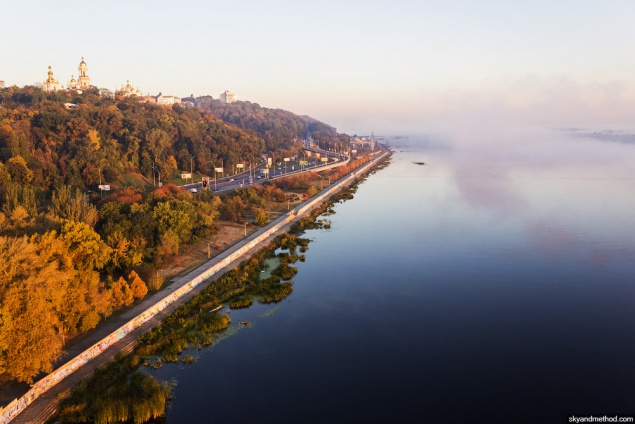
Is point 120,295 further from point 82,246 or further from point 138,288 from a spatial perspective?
point 82,246

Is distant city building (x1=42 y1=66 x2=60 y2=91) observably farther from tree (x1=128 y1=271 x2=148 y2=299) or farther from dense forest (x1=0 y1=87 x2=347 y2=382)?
tree (x1=128 y1=271 x2=148 y2=299)

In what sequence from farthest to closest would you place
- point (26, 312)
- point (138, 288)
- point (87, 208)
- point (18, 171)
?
point (18, 171) → point (87, 208) → point (138, 288) → point (26, 312)

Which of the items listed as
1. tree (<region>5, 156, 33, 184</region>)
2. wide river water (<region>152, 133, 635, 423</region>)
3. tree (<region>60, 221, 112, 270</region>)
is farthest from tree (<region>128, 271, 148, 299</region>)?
tree (<region>5, 156, 33, 184</region>)

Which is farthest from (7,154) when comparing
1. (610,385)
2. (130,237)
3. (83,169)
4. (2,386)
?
(610,385)

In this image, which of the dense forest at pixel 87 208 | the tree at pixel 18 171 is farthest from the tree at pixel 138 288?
the tree at pixel 18 171

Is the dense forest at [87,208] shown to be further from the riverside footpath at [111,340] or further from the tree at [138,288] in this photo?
the riverside footpath at [111,340]

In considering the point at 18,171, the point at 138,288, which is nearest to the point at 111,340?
the point at 138,288
